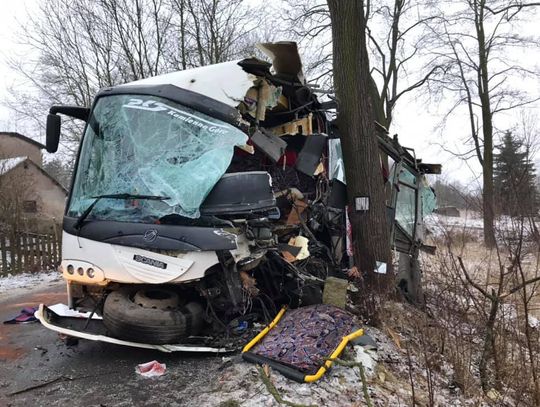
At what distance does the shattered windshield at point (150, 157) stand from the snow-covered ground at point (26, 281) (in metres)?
5.55

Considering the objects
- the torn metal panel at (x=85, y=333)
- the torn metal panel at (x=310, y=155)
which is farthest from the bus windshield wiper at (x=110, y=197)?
the torn metal panel at (x=310, y=155)

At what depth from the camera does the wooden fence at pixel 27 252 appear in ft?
34.4

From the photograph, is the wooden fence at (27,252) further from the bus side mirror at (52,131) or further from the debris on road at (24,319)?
the bus side mirror at (52,131)

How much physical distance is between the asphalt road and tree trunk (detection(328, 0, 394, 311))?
276 cm

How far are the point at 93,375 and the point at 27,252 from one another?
873 centimetres

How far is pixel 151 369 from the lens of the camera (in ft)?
11.7

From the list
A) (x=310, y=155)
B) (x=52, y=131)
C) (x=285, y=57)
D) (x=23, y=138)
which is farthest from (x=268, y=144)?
(x=23, y=138)

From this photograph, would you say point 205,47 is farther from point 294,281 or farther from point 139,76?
point 294,281

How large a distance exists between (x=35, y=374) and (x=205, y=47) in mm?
16438

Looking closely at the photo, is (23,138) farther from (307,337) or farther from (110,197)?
(307,337)

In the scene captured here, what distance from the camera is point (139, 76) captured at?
17.8m

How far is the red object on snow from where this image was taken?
11.5 feet

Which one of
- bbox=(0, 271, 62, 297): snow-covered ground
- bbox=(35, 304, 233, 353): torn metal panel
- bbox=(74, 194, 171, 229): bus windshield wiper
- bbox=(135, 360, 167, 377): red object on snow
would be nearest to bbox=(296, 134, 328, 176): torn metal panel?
bbox=(74, 194, 171, 229): bus windshield wiper

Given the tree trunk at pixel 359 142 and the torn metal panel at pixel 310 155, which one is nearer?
the torn metal panel at pixel 310 155
